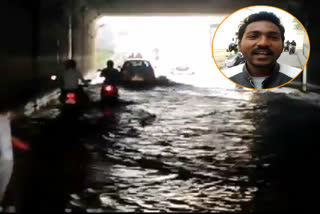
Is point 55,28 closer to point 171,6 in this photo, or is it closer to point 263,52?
point 171,6

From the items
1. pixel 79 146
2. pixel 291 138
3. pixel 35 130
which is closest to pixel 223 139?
pixel 291 138

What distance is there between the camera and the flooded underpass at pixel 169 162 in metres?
6.59

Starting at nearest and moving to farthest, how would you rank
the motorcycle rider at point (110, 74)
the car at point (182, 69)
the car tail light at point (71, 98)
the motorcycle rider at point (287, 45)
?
the motorcycle rider at point (287, 45) → the car tail light at point (71, 98) → the motorcycle rider at point (110, 74) → the car at point (182, 69)

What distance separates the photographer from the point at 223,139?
12477 millimetres

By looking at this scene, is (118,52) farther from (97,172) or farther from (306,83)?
(97,172)

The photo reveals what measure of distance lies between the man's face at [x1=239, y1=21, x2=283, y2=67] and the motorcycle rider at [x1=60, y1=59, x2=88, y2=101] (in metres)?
11.4

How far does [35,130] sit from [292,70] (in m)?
11.0

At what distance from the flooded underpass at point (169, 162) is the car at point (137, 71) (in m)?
11.4

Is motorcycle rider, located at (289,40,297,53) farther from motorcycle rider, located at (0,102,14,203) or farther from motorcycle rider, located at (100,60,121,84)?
motorcycle rider, located at (100,60,121,84)

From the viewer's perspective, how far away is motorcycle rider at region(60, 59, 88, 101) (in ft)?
48.4

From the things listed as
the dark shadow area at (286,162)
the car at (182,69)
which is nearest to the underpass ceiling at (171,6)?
the dark shadow area at (286,162)

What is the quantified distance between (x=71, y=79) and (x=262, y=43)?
11.9m

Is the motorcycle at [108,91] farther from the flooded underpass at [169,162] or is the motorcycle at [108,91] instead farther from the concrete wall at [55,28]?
the concrete wall at [55,28]

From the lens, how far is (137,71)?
104 feet
